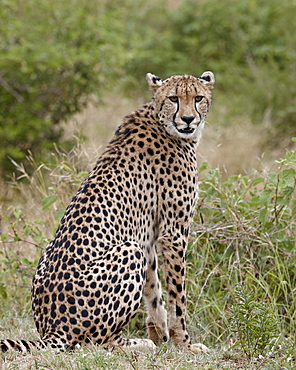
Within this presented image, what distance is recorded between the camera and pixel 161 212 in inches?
175

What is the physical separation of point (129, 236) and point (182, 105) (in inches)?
37.0

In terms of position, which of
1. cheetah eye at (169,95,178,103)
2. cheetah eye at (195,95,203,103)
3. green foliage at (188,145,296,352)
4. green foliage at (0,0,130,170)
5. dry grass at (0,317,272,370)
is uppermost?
green foliage at (0,0,130,170)

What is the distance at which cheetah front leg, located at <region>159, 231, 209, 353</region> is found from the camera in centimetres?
442

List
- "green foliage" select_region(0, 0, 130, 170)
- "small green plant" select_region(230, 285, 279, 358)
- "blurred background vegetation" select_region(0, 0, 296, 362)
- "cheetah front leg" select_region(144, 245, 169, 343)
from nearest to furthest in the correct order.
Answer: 1. "small green plant" select_region(230, 285, 279, 358)
2. "cheetah front leg" select_region(144, 245, 169, 343)
3. "blurred background vegetation" select_region(0, 0, 296, 362)
4. "green foliage" select_region(0, 0, 130, 170)

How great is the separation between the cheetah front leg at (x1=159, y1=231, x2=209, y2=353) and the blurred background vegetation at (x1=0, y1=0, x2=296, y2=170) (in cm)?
501

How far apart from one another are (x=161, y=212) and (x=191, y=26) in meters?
10.4

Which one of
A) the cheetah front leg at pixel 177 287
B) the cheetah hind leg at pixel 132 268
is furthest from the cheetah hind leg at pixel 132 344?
the cheetah front leg at pixel 177 287

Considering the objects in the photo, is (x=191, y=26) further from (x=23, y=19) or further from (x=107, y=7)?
(x=23, y=19)

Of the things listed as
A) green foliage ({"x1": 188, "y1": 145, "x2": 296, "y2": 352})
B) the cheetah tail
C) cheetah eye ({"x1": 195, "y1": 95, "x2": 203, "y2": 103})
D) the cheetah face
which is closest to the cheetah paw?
green foliage ({"x1": 188, "y1": 145, "x2": 296, "y2": 352})

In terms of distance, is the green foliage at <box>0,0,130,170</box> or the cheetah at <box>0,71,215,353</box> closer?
the cheetah at <box>0,71,215,353</box>

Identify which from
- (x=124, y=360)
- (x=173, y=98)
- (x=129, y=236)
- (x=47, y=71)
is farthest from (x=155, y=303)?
(x=47, y=71)

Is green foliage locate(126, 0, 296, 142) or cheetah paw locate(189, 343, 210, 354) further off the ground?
green foliage locate(126, 0, 296, 142)

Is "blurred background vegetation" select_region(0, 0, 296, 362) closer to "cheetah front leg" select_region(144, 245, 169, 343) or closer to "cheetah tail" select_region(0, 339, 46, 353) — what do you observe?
"cheetah front leg" select_region(144, 245, 169, 343)

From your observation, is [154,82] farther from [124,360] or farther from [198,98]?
[124,360]
